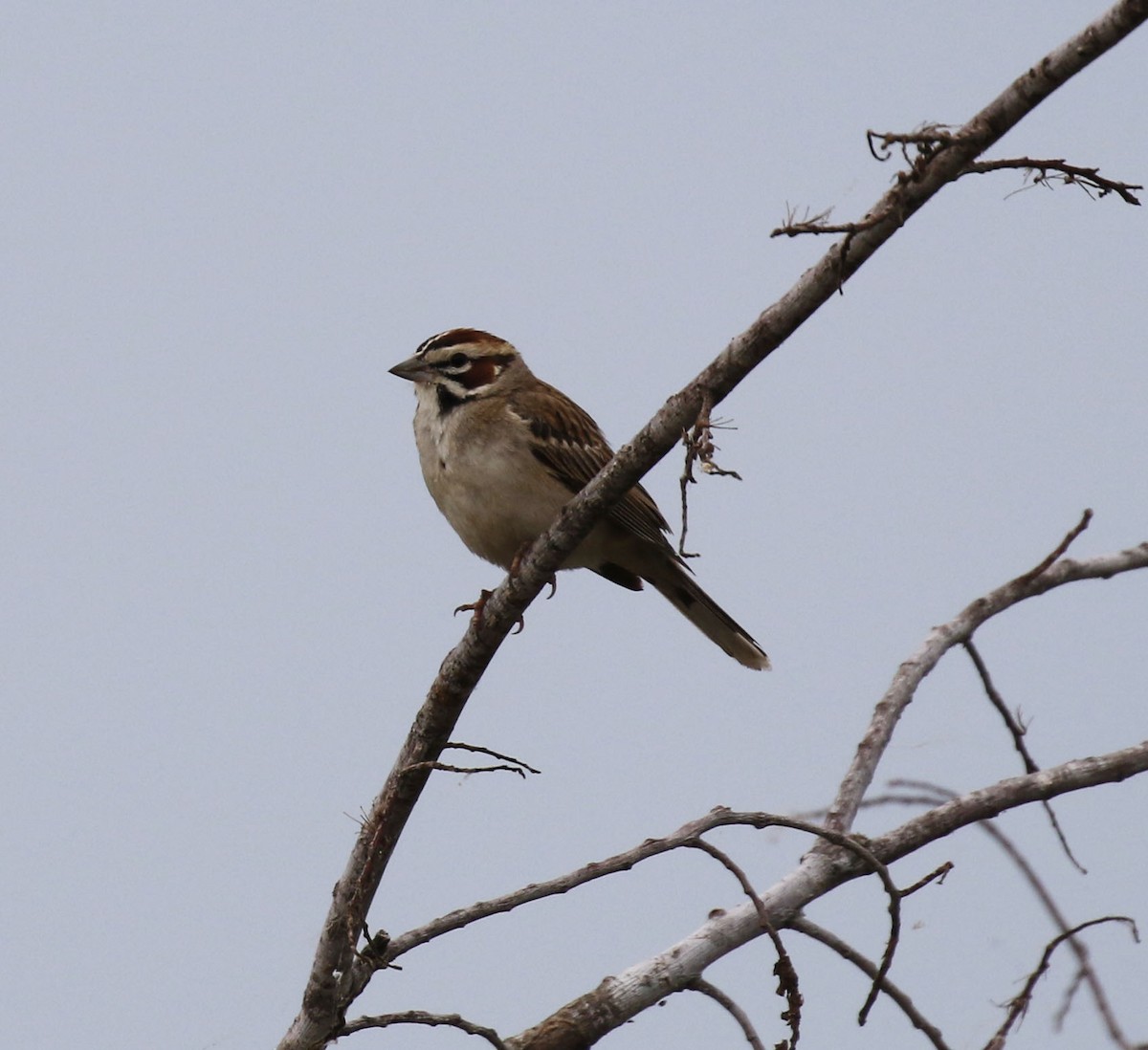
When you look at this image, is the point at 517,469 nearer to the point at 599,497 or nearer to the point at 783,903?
the point at 599,497

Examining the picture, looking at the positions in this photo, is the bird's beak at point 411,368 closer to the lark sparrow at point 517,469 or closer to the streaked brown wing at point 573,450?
the lark sparrow at point 517,469

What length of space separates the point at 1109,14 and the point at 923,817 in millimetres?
2114

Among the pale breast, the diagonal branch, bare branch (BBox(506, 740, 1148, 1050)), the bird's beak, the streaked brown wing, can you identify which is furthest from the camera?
the bird's beak

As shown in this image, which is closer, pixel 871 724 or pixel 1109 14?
pixel 1109 14

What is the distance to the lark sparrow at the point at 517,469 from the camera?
20.3 ft

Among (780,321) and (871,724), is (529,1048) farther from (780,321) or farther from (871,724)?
(780,321)

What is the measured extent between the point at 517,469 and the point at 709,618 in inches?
44.6

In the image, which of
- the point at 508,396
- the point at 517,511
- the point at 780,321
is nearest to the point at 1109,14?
the point at 780,321

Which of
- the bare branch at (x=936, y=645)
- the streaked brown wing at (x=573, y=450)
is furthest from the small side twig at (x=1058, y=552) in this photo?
the streaked brown wing at (x=573, y=450)

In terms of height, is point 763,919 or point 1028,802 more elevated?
point 1028,802

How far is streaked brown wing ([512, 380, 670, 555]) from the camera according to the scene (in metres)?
Result: 6.36

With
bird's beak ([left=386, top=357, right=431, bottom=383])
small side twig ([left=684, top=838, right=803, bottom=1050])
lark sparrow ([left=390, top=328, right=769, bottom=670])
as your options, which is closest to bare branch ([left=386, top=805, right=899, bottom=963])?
small side twig ([left=684, top=838, right=803, bottom=1050])

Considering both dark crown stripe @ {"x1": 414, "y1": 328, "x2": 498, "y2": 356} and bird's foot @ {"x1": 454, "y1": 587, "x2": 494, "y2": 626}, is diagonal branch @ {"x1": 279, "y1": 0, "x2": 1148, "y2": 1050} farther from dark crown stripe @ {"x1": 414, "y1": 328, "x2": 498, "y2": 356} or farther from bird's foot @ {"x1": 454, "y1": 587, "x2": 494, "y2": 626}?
dark crown stripe @ {"x1": 414, "y1": 328, "x2": 498, "y2": 356}

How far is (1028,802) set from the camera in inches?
175
